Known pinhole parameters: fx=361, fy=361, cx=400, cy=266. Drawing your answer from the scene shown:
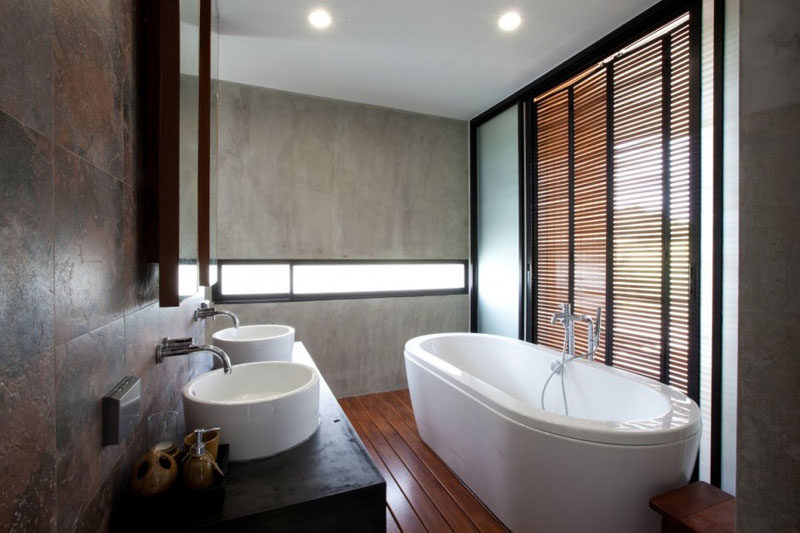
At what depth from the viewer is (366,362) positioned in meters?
3.57

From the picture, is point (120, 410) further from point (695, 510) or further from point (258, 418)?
point (695, 510)

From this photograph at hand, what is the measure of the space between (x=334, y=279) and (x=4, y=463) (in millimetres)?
3109

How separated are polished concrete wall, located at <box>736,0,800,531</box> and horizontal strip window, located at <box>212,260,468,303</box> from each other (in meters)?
3.11

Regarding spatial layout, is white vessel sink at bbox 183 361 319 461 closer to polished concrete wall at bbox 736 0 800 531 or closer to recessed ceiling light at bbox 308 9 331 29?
polished concrete wall at bbox 736 0 800 531

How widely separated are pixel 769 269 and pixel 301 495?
0.99 metres

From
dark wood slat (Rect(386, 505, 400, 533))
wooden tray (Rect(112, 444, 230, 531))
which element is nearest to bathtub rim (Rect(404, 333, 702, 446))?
dark wood slat (Rect(386, 505, 400, 533))

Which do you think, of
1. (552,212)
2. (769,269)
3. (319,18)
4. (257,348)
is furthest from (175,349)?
(552,212)

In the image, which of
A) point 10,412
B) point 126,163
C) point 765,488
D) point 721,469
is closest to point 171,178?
point 126,163

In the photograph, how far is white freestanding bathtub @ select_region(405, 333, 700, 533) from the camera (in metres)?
1.41

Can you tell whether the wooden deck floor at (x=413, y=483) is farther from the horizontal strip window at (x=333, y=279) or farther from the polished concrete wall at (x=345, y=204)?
the horizontal strip window at (x=333, y=279)

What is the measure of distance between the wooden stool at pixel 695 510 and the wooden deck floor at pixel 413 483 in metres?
0.75

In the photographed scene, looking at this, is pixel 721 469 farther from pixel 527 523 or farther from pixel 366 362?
pixel 366 362

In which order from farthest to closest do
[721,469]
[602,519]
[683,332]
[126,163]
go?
[683,332] → [721,469] → [602,519] → [126,163]

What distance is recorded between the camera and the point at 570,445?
4.77 feet
